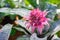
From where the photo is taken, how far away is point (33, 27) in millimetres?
607

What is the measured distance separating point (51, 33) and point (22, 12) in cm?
16

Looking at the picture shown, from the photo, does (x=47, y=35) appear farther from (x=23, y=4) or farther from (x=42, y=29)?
(x=23, y=4)

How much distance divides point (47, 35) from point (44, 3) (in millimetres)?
203

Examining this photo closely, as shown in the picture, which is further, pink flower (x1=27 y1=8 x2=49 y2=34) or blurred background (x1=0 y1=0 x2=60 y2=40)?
blurred background (x1=0 y1=0 x2=60 y2=40)

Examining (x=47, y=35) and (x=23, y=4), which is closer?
(x=47, y=35)

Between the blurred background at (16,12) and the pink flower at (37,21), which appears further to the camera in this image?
the blurred background at (16,12)

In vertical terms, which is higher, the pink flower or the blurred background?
the pink flower

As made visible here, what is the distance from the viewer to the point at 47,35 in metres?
0.63

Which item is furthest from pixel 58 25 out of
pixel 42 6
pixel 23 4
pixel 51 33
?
pixel 23 4

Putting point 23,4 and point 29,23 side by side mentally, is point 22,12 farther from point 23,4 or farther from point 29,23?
point 23,4

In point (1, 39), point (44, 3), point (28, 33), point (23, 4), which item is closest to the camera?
point (1, 39)

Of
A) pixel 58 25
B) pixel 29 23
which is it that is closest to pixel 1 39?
pixel 29 23

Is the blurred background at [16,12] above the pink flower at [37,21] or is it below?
below

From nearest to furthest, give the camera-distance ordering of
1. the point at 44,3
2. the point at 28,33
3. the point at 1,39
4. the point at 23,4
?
1. the point at 1,39
2. the point at 28,33
3. the point at 44,3
4. the point at 23,4
